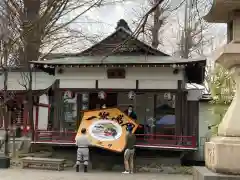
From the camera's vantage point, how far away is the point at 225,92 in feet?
58.0

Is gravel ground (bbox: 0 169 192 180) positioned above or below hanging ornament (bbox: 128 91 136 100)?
below

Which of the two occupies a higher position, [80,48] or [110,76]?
[80,48]

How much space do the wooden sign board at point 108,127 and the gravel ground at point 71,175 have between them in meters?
1.66

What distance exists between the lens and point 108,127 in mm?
19938

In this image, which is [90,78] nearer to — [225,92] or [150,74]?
[150,74]

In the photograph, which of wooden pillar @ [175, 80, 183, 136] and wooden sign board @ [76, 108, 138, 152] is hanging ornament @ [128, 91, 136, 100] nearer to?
wooden sign board @ [76, 108, 138, 152]

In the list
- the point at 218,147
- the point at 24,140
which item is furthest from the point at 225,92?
the point at 24,140

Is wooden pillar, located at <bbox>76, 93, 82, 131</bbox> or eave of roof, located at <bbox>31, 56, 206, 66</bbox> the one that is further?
wooden pillar, located at <bbox>76, 93, 82, 131</bbox>

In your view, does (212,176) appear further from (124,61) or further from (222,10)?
(124,61)

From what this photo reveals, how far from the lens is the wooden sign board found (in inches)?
769

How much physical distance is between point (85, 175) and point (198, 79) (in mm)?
10235

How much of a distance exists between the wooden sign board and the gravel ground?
1.66m

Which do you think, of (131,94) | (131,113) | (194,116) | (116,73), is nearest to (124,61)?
(116,73)

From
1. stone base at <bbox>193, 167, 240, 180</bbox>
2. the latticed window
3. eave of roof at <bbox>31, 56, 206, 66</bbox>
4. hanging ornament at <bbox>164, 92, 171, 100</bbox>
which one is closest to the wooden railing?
hanging ornament at <bbox>164, 92, 171, 100</bbox>
